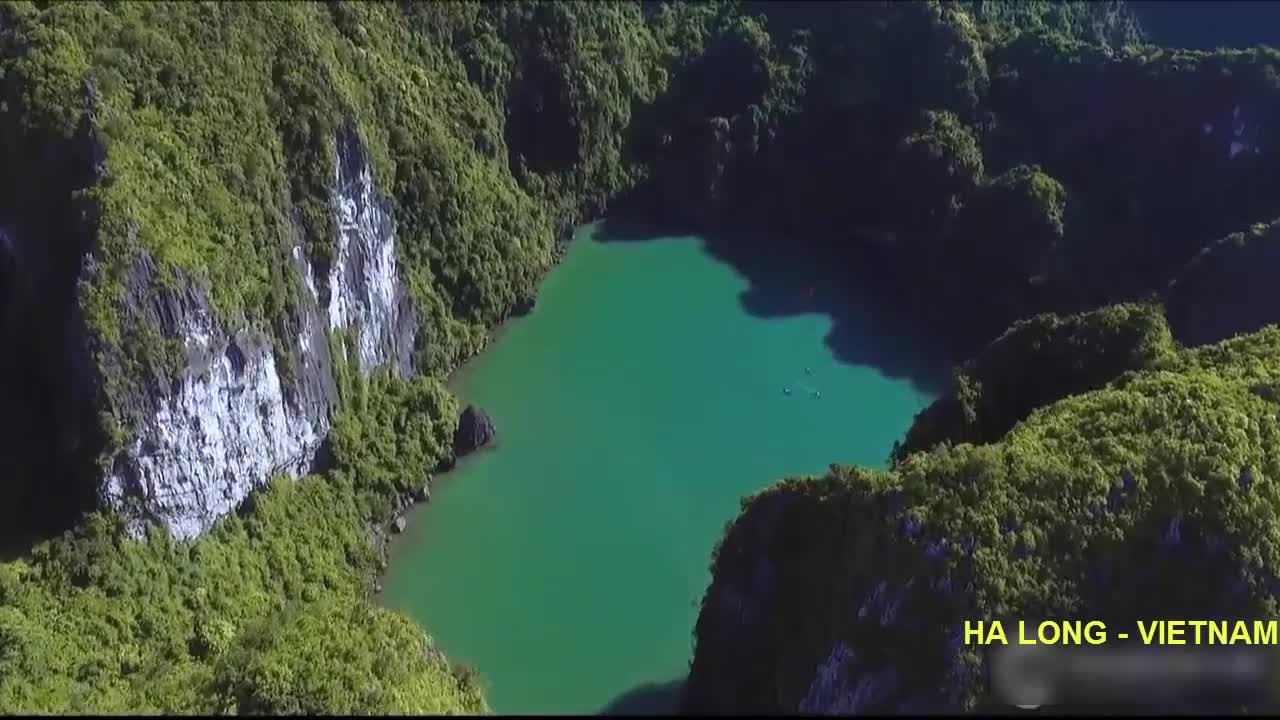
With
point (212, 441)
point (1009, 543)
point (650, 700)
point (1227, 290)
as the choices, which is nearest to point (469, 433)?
point (212, 441)

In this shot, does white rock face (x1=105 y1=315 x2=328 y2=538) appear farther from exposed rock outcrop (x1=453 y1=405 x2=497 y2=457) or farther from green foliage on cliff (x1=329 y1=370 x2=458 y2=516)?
exposed rock outcrop (x1=453 y1=405 x2=497 y2=457)

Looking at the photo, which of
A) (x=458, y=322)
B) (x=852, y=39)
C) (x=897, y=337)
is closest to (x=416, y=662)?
(x=458, y=322)

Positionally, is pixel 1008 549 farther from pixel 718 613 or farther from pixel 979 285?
pixel 979 285

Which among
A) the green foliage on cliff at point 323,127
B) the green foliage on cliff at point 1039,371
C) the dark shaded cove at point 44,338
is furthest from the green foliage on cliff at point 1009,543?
the green foliage on cliff at point 323,127

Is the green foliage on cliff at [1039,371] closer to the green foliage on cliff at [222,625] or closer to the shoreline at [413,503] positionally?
the shoreline at [413,503]

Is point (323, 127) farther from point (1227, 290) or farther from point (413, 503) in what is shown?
point (1227, 290)
